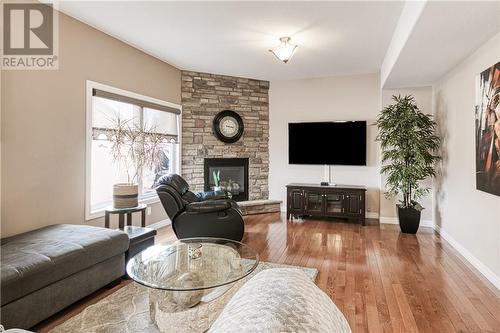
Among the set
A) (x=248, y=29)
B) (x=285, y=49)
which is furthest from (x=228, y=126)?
(x=248, y=29)

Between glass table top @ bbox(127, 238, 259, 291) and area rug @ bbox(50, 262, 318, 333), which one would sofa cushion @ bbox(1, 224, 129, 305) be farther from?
glass table top @ bbox(127, 238, 259, 291)

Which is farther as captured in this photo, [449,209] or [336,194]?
[336,194]

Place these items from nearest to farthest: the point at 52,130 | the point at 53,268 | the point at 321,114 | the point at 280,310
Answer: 1. the point at 280,310
2. the point at 53,268
3. the point at 52,130
4. the point at 321,114

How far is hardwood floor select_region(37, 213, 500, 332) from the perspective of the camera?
2096 mm

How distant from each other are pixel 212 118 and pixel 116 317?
400 centimetres

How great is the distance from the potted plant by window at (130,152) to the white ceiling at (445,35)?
340 centimetres

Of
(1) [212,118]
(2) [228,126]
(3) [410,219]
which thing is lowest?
(3) [410,219]

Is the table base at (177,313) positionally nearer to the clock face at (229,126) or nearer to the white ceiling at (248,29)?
the white ceiling at (248,29)

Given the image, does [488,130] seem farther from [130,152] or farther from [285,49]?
[130,152]

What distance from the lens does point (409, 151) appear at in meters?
4.21

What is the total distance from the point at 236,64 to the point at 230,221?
9.23ft

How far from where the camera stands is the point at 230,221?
140 inches

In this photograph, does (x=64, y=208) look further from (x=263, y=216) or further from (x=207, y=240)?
(x=263, y=216)

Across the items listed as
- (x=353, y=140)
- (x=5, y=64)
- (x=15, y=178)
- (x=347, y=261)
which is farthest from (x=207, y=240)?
(x=353, y=140)
